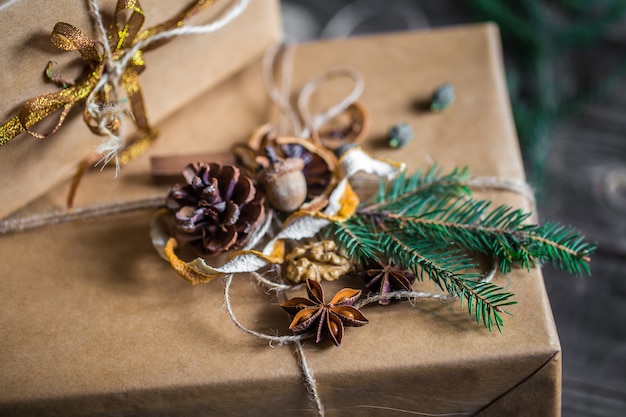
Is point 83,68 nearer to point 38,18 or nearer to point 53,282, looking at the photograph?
point 38,18

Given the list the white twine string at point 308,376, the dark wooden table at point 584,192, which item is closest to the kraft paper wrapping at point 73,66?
the white twine string at point 308,376

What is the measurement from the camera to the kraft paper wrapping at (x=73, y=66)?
0.79 metres

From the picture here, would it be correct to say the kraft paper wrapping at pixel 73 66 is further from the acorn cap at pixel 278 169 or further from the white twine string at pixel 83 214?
the acorn cap at pixel 278 169

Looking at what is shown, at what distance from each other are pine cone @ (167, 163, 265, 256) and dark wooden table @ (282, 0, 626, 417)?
2.15ft

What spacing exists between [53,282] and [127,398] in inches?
7.9

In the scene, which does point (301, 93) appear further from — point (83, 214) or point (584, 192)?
point (584, 192)

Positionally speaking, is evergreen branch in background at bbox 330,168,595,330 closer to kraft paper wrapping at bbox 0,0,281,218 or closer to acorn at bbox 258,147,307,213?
acorn at bbox 258,147,307,213

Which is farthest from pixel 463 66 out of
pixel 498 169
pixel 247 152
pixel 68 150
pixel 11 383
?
pixel 11 383

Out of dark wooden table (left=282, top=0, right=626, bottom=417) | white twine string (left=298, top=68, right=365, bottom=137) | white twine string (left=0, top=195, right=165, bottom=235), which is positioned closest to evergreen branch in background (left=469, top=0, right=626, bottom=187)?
dark wooden table (left=282, top=0, right=626, bottom=417)

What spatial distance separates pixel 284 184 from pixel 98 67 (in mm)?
280

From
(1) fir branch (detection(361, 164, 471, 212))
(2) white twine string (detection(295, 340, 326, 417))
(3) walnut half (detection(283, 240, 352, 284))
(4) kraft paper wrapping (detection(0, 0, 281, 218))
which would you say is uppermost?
(4) kraft paper wrapping (detection(0, 0, 281, 218))

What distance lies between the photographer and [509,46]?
5.00ft

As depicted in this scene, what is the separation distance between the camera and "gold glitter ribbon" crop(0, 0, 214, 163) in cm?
79

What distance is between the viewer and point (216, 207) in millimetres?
801
